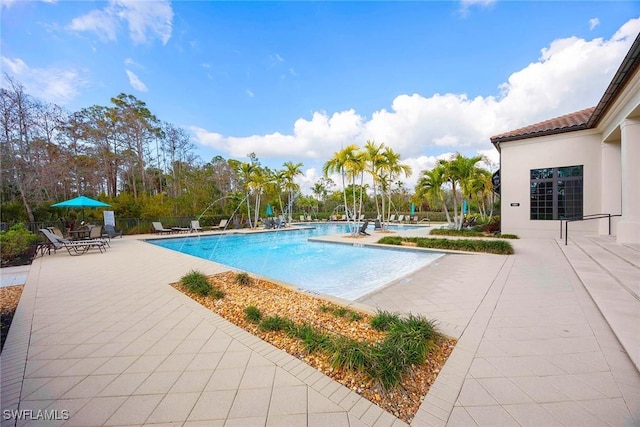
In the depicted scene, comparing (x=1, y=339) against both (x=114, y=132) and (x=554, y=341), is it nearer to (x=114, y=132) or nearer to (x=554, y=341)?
(x=554, y=341)

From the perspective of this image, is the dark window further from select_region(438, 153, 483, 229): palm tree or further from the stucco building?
select_region(438, 153, 483, 229): palm tree

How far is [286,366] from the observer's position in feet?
7.77

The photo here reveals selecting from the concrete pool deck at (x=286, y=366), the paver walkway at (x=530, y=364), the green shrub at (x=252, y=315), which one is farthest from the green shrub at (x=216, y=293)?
the paver walkway at (x=530, y=364)

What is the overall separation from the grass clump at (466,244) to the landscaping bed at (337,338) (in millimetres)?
6347

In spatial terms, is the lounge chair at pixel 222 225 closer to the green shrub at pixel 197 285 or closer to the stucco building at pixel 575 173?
the green shrub at pixel 197 285

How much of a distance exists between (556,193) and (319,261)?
1048 cm

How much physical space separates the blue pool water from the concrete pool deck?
2045 mm

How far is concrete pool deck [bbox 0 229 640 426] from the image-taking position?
69.9 inches

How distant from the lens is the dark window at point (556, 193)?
1046 cm

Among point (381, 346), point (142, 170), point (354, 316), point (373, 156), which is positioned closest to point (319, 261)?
point (354, 316)

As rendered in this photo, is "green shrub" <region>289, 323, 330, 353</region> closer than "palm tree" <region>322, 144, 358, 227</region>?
Yes

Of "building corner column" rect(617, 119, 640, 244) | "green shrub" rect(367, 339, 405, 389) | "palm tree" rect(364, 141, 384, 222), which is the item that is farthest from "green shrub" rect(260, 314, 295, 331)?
"palm tree" rect(364, 141, 384, 222)

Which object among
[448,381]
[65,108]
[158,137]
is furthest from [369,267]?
[158,137]

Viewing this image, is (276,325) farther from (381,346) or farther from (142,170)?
(142,170)
